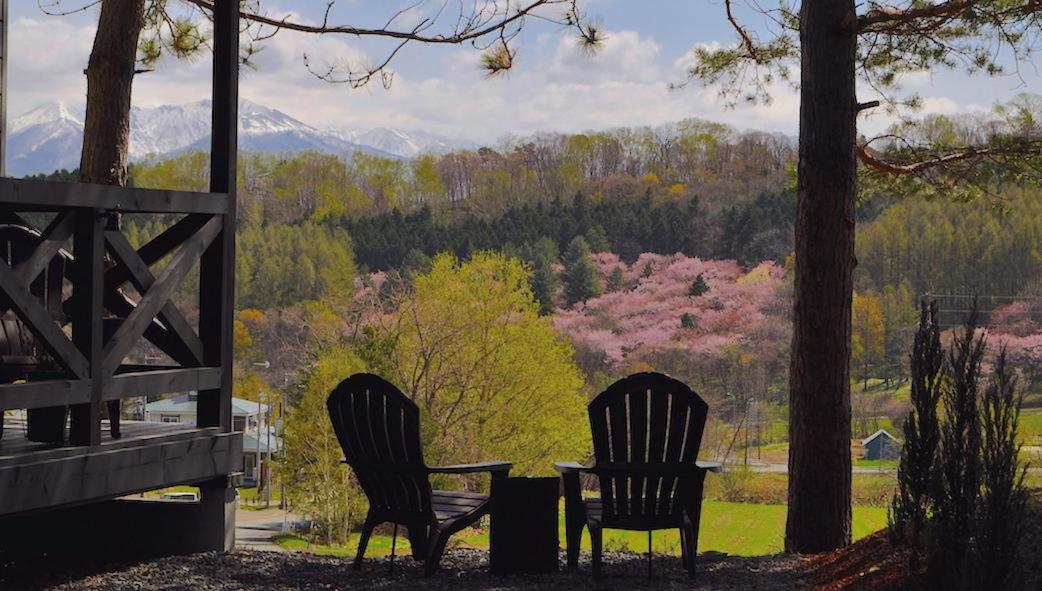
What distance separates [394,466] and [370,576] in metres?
0.46

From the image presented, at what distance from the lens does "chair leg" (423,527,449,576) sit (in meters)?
4.39

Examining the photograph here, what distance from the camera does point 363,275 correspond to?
4462 cm

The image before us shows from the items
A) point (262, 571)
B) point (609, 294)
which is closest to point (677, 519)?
point (262, 571)

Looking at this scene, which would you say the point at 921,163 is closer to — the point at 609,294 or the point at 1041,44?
the point at 1041,44

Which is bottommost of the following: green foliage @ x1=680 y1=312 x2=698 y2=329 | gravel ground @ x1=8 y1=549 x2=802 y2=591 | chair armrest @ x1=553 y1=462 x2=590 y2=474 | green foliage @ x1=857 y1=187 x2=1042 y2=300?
gravel ground @ x1=8 y1=549 x2=802 y2=591

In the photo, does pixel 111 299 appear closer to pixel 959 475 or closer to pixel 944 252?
pixel 959 475

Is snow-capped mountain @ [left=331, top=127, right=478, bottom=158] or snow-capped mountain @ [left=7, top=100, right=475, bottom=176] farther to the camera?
snow-capped mountain @ [left=331, top=127, right=478, bottom=158]

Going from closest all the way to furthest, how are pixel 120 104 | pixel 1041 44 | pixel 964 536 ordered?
1. pixel 964 536
2. pixel 120 104
3. pixel 1041 44

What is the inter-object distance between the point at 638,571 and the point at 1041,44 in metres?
5.43

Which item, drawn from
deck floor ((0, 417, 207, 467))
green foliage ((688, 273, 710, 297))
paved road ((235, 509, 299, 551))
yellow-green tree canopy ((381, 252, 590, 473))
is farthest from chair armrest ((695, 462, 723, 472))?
green foliage ((688, 273, 710, 297))

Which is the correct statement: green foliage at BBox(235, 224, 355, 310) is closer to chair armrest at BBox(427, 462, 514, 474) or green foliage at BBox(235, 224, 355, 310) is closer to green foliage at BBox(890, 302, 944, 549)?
chair armrest at BBox(427, 462, 514, 474)

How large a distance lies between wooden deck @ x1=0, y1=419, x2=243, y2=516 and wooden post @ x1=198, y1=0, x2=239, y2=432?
0.14 meters

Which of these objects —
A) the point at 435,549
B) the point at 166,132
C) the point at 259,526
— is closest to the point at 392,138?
the point at 166,132

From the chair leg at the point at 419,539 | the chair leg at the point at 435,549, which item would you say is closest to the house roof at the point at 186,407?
the chair leg at the point at 419,539
